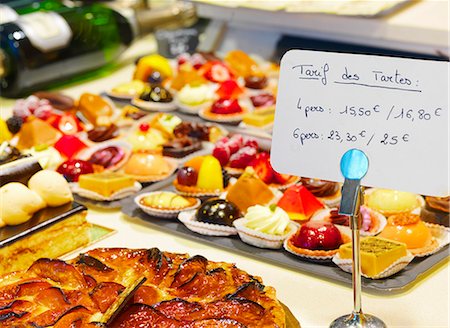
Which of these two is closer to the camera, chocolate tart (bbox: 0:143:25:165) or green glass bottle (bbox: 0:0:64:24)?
chocolate tart (bbox: 0:143:25:165)

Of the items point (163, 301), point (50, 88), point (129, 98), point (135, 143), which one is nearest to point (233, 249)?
point (163, 301)

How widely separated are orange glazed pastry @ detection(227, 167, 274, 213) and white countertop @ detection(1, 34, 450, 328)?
Result: 0.15 m

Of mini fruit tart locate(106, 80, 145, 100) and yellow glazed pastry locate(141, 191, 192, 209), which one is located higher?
mini fruit tart locate(106, 80, 145, 100)

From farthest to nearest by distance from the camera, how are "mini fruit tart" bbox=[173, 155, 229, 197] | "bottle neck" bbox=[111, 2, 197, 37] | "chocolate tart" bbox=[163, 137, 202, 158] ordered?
"bottle neck" bbox=[111, 2, 197, 37] < "chocolate tart" bbox=[163, 137, 202, 158] < "mini fruit tart" bbox=[173, 155, 229, 197]

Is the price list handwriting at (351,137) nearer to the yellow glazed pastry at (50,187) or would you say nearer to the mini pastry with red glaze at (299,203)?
the mini pastry with red glaze at (299,203)

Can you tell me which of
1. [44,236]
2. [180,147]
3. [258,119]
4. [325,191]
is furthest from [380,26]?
[44,236]

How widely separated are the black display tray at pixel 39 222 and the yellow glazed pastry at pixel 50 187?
2cm

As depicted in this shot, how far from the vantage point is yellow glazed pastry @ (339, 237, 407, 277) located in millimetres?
Result: 1521

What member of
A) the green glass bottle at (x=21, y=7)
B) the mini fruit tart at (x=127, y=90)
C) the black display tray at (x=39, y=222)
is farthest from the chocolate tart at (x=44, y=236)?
the green glass bottle at (x=21, y=7)

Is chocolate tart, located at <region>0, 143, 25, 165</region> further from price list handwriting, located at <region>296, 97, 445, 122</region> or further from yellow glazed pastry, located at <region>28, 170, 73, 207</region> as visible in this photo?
price list handwriting, located at <region>296, 97, 445, 122</region>

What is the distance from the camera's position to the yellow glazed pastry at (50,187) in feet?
5.82

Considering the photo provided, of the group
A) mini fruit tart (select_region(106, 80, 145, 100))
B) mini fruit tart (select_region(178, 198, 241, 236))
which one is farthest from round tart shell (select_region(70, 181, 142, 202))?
mini fruit tart (select_region(106, 80, 145, 100))

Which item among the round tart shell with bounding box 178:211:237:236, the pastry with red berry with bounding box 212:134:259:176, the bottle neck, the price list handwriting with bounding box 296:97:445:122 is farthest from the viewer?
the bottle neck

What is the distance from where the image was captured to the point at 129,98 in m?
2.75
